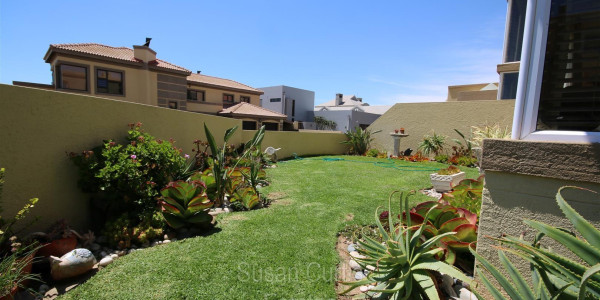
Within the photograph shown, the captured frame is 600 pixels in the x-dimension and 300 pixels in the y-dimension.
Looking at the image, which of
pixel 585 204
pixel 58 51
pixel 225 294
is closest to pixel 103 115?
pixel 225 294

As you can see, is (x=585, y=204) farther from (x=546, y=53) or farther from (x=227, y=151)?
(x=227, y=151)

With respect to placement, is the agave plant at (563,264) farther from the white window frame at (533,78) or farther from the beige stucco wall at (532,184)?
the white window frame at (533,78)

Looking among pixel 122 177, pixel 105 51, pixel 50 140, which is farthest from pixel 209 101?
pixel 122 177

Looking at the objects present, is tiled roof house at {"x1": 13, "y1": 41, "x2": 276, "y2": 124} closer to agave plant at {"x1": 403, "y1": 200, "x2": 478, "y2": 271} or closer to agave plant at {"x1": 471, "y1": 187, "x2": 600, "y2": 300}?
agave plant at {"x1": 403, "y1": 200, "x2": 478, "y2": 271}

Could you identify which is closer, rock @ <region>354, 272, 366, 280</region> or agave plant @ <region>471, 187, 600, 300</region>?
agave plant @ <region>471, 187, 600, 300</region>

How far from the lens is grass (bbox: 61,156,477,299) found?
2518mm

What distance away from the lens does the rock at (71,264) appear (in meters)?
2.72

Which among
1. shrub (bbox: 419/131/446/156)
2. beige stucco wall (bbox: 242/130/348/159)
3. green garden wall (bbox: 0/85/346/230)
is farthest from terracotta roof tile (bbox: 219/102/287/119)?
green garden wall (bbox: 0/85/346/230)

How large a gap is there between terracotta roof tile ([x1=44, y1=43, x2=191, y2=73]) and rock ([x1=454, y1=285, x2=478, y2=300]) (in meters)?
22.2

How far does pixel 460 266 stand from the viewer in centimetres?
281

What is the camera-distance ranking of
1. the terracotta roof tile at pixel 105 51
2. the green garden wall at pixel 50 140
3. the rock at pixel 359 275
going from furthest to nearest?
the terracotta roof tile at pixel 105 51
the green garden wall at pixel 50 140
the rock at pixel 359 275

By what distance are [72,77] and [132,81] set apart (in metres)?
3.30

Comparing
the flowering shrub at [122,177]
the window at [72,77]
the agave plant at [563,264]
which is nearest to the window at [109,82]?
the window at [72,77]

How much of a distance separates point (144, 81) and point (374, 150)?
16.9 m
